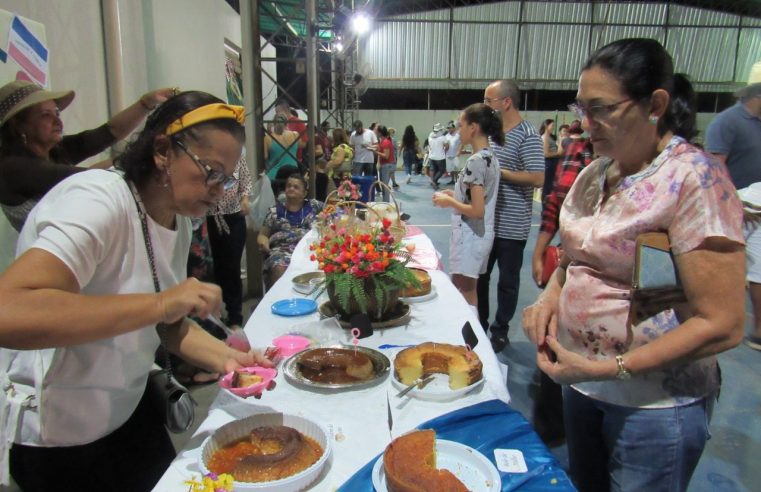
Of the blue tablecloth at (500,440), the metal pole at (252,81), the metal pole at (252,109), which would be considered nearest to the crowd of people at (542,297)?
the blue tablecloth at (500,440)

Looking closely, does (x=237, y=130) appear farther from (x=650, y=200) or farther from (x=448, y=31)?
(x=448, y=31)

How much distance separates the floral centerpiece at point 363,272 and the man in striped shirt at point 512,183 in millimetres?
1531

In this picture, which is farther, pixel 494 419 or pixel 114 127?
pixel 114 127

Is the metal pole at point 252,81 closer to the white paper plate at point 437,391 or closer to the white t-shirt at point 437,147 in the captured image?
the white paper plate at point 437,391

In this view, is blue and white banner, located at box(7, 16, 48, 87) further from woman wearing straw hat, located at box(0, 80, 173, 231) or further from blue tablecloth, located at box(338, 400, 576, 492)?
blue tablecloth, located at box(338, 400, 576, 492)

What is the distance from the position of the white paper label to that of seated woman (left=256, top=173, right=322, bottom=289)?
277 centimetres

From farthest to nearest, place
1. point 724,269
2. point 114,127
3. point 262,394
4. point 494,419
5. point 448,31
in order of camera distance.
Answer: point 448,31, point 114,127, point 262,394, point 494,419, point 724,269

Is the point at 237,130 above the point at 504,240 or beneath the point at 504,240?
above

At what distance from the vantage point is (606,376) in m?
1.05

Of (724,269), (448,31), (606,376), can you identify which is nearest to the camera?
(724,269)

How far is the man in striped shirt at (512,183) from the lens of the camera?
10.00 ft

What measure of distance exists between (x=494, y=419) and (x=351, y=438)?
0.35 m

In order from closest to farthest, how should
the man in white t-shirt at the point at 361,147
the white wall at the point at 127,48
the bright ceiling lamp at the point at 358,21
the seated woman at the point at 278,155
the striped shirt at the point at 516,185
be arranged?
the white wall at the point at 127,48 → the striped shirt at the point at 516,185 → the seated woman at the point at 278,155 → the bright ceiling lamp at the point at 358,21 → the man in white t-shirt at the point at 361,147

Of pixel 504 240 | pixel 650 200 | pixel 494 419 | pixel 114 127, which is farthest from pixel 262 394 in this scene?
pixel 504 240
